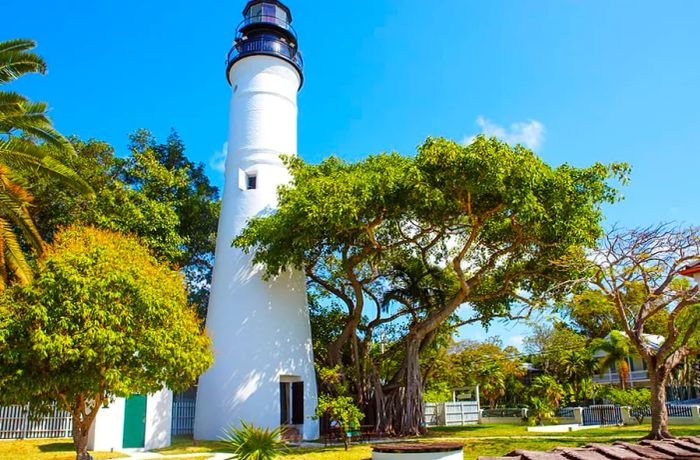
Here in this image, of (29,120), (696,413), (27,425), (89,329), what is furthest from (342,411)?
(696,413)

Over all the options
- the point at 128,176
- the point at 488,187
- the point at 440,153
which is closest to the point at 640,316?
the point at 488,187

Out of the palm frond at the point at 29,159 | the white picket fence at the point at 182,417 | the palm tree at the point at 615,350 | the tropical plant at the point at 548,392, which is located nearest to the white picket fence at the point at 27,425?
the white picket fence at the point at 182,417

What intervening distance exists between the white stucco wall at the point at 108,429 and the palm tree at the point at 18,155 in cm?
525

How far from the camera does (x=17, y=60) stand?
14.2 m

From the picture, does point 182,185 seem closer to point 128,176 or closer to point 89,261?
point 128,176

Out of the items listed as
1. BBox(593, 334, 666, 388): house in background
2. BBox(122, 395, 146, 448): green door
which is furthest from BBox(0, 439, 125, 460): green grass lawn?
BBox(593, 334, 666, 388): house in background

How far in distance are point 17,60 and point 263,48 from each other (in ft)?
33.9

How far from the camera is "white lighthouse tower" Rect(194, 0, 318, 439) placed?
19.3m

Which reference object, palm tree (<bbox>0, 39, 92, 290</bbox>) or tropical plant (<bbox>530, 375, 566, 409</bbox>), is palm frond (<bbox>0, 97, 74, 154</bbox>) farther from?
tropical plant (<bbox>530, 375, 566, 409</bbox>)

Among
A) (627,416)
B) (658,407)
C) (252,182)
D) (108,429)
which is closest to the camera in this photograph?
(658,407)

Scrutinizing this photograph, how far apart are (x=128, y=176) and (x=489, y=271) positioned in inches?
636

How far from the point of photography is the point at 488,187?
55.3 ft

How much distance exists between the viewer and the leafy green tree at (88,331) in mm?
11828

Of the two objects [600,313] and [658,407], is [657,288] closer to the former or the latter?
[658,407]
